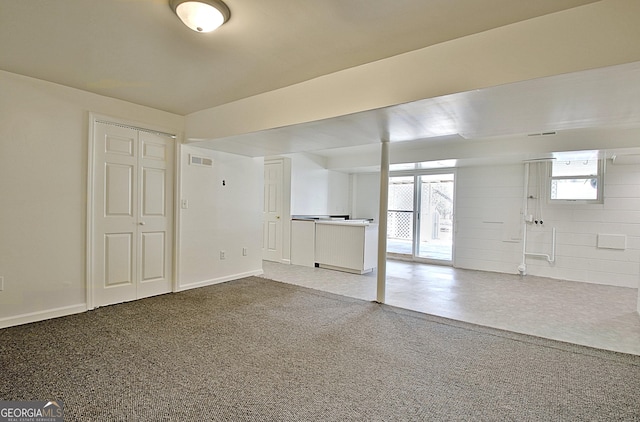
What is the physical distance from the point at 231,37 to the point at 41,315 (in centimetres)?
333

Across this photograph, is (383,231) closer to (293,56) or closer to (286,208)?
(293,56)

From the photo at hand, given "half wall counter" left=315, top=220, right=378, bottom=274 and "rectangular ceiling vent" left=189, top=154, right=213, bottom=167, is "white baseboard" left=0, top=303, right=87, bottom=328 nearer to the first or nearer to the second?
"rectangular ceiling vent" left=189, top=154, right=213, bottom=167

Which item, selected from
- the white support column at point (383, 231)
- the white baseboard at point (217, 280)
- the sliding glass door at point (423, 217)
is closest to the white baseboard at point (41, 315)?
the white baseboard at point (217, 280)

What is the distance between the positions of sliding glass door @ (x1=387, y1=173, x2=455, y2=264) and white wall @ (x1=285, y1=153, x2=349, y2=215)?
136 cm

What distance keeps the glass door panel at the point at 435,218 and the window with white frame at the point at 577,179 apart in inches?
73.7

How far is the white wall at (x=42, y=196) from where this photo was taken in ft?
9.95

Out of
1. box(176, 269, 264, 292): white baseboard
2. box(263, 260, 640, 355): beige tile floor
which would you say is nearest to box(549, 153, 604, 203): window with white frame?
box(263, 260, 640, 355): beige tile floor

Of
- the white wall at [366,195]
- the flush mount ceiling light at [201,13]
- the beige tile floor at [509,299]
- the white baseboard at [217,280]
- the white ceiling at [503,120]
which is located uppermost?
the flush mount ceiling light at [201,13]

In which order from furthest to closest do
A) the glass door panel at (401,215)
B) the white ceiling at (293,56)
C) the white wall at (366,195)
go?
the white wall at (366,195) < the glass door panel at (401,215) < the white ceiling at (293,56)

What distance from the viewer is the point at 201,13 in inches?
76.4

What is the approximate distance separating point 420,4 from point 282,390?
2.58 m

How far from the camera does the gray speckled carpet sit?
1.88 meters

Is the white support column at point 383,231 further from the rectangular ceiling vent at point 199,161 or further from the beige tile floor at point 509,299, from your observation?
the rectangular ceiling vent at point 199,161

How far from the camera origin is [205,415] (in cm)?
179
